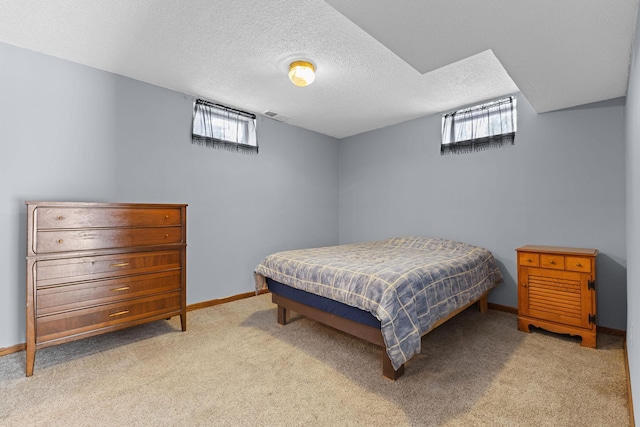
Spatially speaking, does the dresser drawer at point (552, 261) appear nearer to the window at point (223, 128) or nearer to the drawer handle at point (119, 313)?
the window at point (223, 128)

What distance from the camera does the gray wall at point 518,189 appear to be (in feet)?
8.87

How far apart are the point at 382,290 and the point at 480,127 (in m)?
2.69

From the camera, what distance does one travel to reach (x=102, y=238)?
90.2 inches

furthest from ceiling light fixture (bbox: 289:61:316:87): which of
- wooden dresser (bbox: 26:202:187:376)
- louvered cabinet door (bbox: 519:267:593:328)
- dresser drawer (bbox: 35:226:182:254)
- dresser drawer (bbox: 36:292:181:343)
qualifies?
louvered cabinet door (bbox: 519:267:593:328)

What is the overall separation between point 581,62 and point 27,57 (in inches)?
169

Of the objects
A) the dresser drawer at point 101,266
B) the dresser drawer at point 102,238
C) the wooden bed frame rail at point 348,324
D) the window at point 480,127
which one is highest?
the window at point 480,127

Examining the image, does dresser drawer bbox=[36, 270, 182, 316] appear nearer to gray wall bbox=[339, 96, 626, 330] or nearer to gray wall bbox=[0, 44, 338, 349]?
gray wall bbox=[0, 44, 338, 349]

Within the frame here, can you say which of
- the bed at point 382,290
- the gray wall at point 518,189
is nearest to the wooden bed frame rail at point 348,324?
the bed at point 382,290

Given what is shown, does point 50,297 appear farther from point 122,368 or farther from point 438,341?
point 438,341

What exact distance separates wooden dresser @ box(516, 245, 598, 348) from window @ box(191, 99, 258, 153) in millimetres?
3350

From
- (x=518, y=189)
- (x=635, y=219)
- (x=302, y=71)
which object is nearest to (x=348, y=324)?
(x=635, y=219)

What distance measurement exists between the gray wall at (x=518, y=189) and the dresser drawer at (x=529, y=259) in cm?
56

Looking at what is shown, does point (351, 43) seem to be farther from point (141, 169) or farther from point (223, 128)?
point (141, 169)

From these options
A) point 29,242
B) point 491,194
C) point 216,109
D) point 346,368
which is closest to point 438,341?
point 346,368
